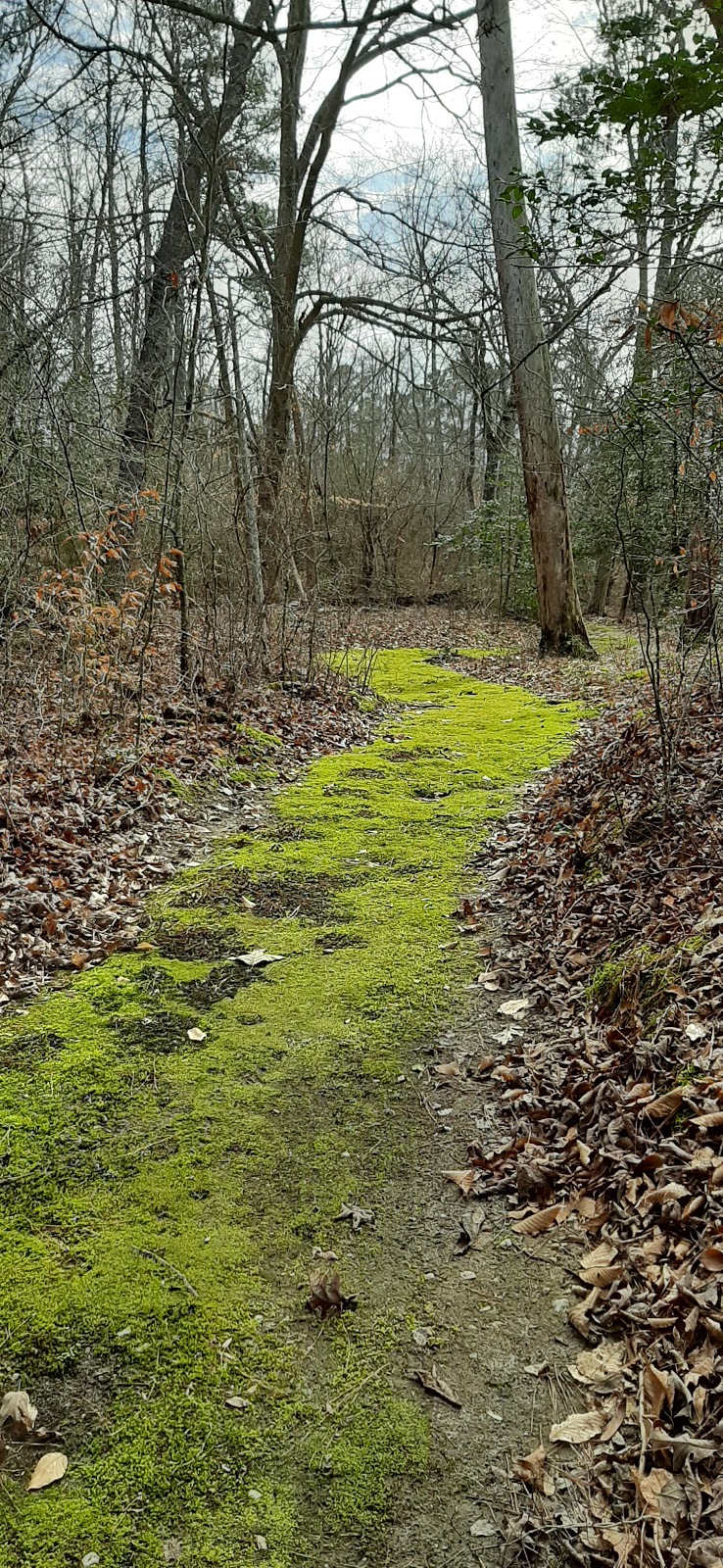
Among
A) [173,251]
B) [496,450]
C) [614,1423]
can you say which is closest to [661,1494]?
[614,1423]

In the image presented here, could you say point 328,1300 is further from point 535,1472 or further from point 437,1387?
point 535,1472

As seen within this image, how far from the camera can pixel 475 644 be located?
16125 mm

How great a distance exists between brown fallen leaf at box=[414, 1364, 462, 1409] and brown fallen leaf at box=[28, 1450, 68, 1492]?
2.65ft

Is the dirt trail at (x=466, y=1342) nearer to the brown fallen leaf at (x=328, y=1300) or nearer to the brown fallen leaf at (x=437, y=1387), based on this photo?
the brown fallen leaf at (x=437, y=1387)

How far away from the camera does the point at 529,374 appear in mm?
11328

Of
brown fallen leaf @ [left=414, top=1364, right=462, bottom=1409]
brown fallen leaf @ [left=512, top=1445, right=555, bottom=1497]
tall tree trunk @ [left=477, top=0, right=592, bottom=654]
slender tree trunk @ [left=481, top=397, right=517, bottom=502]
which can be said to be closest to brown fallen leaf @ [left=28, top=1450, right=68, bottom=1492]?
brown fallen leaf @ [left=414, top=1364, right=462, bottom=1409]

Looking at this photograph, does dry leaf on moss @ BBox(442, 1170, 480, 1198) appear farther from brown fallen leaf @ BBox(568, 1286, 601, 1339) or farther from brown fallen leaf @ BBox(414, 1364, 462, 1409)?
brown fallen leaf @ BBox(414, 1364, 462, 1409)

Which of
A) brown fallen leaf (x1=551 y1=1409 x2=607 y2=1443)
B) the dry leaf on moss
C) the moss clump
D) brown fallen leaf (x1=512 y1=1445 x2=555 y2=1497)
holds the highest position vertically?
the moss clump

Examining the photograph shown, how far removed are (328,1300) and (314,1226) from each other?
0.29 meters

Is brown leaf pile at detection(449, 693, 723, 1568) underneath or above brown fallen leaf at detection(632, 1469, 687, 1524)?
above

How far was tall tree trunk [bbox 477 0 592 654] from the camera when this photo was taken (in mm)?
10820

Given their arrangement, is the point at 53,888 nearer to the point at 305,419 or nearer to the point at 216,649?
the point at 216,649

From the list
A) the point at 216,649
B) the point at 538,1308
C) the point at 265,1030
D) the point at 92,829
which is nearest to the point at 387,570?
the point at 216,649

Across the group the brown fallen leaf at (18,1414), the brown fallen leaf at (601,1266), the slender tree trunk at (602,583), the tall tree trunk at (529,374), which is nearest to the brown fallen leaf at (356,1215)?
the brown fallen leaf at (601,1266)
